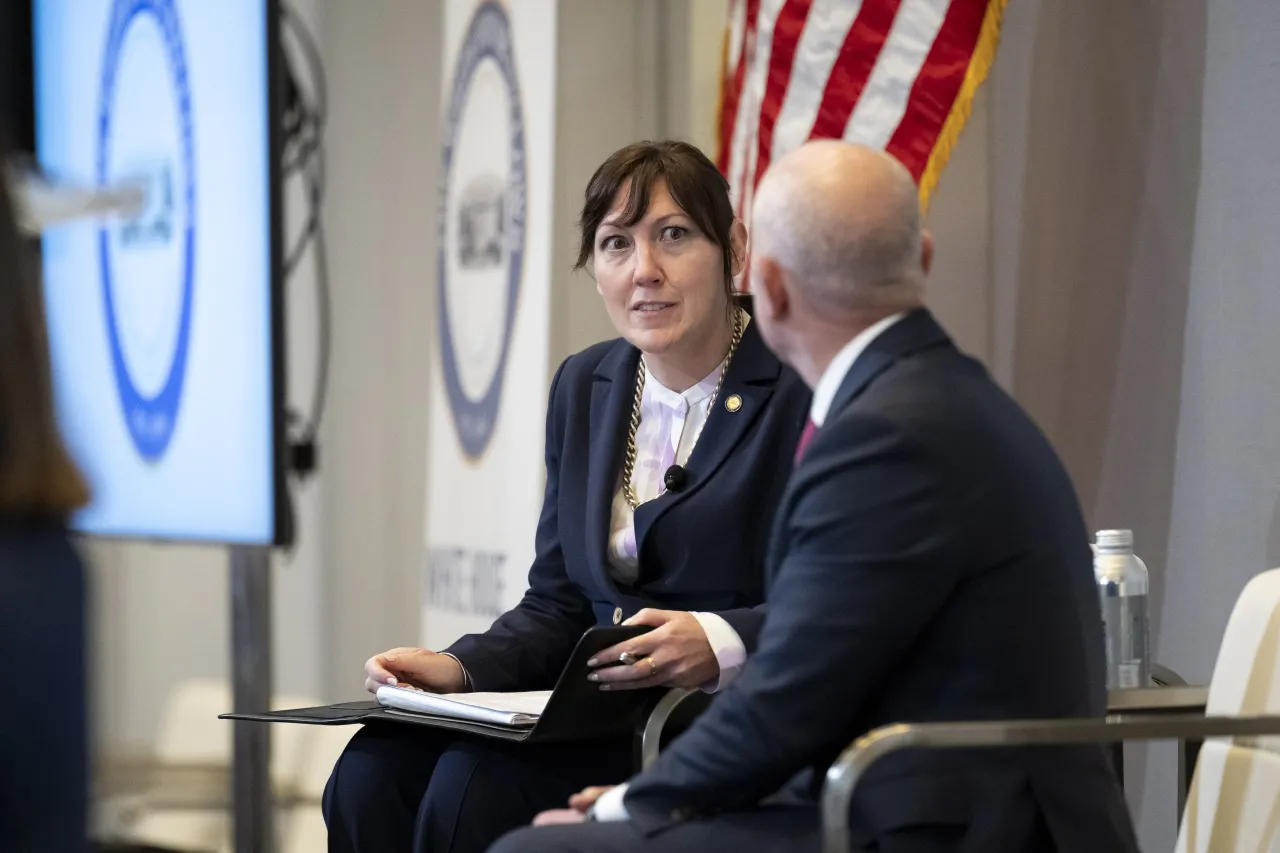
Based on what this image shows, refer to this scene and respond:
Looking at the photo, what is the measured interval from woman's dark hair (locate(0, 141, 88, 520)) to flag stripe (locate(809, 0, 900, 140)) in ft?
8.56

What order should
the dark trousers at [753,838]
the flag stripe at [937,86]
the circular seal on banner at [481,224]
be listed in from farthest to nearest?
the circular seal on banner at [481,224] → the flag stripe at [937,86] → the dark trousers at [753,838]

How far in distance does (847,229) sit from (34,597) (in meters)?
0.98

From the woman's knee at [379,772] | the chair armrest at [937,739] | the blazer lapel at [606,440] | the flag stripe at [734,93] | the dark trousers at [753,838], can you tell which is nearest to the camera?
the chair armrest at [937,739]

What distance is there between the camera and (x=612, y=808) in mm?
1676

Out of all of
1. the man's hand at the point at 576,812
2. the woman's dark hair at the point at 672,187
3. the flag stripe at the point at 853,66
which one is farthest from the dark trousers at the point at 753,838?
the flag stripe at the point at 853,66

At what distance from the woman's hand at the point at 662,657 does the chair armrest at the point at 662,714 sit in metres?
0.03

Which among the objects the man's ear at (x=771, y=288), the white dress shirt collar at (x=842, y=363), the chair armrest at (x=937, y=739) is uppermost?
the man's ear at (x=771, y=288)

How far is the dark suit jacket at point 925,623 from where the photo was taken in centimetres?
152

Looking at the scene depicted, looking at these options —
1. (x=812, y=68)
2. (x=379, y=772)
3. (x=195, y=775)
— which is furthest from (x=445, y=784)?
(x=195, y=775)

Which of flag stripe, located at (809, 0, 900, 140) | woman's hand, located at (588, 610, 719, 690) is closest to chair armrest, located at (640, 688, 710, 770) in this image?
woman's hand, located at (588, 610, 719, 690)

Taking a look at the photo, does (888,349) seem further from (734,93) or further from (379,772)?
(734,93)

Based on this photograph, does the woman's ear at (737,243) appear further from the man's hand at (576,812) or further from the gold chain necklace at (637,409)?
the man's hand at (576,812)

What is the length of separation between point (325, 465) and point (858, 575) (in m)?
4.15

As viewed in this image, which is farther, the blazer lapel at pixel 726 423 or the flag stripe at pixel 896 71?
the flag stripe at pixel 896 71
